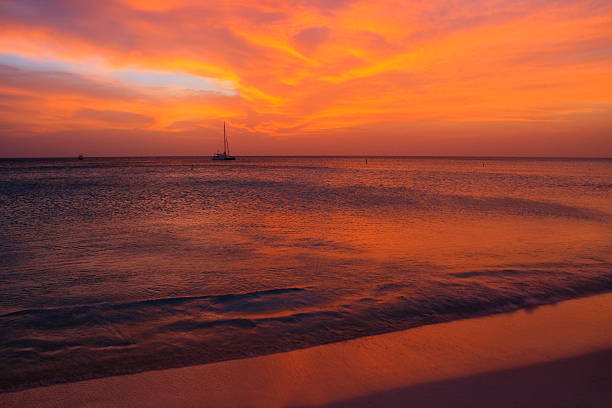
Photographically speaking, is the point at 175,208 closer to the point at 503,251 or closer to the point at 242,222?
the point at 242,222

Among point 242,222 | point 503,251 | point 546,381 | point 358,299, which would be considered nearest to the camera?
point 546,381

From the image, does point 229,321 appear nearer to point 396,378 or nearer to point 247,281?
point 247,281

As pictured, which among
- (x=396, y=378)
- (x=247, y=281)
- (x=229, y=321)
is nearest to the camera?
(x=396, y=378)

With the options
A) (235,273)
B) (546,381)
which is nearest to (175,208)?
(235,273)

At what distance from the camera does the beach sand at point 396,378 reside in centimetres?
419

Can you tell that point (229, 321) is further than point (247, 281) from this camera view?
No

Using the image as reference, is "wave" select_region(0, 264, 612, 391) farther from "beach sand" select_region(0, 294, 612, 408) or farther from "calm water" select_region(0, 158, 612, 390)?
"beach sand" select_region(0, 294, 612, 408)

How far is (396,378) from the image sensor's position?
464cm

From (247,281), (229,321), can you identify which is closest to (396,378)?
(229,321)

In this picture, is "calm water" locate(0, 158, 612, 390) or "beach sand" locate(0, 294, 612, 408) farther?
"calm water" locate(0, 158, 612, 390)

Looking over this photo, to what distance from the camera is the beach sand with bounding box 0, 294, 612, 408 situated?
13.8 ft

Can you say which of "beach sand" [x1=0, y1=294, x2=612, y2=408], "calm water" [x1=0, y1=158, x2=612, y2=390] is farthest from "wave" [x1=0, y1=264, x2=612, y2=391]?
"beach sand" [x1=0, y1=294, x2=612, y2=408]

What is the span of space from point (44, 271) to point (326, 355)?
8349 mm

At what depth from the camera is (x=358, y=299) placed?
7.55m
